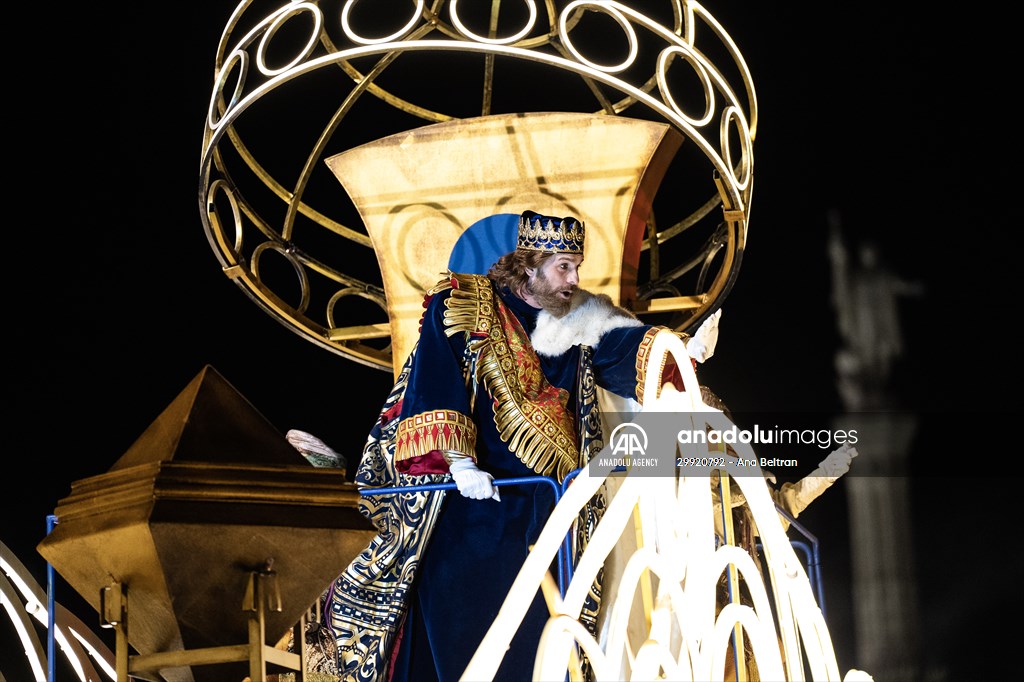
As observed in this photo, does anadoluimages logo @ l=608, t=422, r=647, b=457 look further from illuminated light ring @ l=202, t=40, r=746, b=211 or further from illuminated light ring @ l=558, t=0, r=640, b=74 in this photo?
illuminated light ring @ l=558, t=0, r=640, b=74

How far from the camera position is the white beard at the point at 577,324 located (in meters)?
4.63

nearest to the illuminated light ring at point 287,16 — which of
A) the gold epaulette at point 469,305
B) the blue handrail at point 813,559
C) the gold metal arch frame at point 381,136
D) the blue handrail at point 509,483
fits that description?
the gold metal arch frame at point 381,136

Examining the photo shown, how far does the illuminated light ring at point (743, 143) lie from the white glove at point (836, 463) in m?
1.06

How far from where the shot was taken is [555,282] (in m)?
4.74

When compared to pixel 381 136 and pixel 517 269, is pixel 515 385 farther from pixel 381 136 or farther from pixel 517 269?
pixel 381 136

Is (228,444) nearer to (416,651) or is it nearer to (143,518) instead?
(143,518)

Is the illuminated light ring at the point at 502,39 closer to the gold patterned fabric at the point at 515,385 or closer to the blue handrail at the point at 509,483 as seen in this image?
the gold patterned fabric at the point at 515,385

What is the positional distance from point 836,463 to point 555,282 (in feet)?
4.39

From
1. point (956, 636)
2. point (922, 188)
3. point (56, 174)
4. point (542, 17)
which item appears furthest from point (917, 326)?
point (56, 174)

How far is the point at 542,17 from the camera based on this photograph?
21.7ft

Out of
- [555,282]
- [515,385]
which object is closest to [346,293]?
[555,282]

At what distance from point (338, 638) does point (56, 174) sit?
2.56m

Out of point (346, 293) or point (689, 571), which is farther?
point (346, 293)

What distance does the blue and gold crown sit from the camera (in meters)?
4.75
